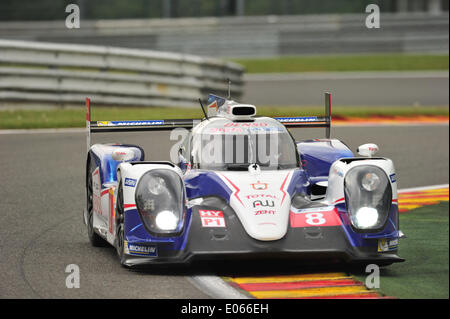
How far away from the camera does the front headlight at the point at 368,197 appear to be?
24.4 ft

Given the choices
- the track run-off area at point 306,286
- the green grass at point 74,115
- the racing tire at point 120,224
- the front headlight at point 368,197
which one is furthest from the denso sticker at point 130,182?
the green grass at point 74,115

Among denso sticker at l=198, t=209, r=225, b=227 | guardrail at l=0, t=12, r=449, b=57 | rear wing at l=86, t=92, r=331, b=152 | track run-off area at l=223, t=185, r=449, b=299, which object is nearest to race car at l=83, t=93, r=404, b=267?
denso sticker at l=198, t=209, r=225, b=227

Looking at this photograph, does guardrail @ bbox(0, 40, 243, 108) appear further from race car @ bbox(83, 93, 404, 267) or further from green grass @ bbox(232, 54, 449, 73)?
green grass @ bbox(232, 54, 449, 73)

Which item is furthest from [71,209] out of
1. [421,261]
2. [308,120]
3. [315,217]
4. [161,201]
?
[421,261]

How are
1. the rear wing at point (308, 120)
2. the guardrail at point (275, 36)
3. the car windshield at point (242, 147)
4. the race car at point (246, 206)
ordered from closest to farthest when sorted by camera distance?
the race car at point (246, 206), the car windshield at point (242, 147), the rear wing at point (308, 120), the guardrail at point (275, 36)

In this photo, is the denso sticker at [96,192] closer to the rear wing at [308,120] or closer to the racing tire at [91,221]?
the racing tire at [91,221]

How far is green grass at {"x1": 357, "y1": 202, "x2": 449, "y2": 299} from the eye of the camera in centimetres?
673

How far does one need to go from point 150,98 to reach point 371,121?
156 inches

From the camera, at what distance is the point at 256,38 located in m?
29.9

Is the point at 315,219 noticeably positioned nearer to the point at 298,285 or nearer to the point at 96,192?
the point at 298,285

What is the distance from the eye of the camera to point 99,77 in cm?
1736

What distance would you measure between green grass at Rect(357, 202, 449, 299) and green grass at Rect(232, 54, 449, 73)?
709 inches

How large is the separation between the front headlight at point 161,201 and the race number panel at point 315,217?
819 mm

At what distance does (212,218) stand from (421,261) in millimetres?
1706
